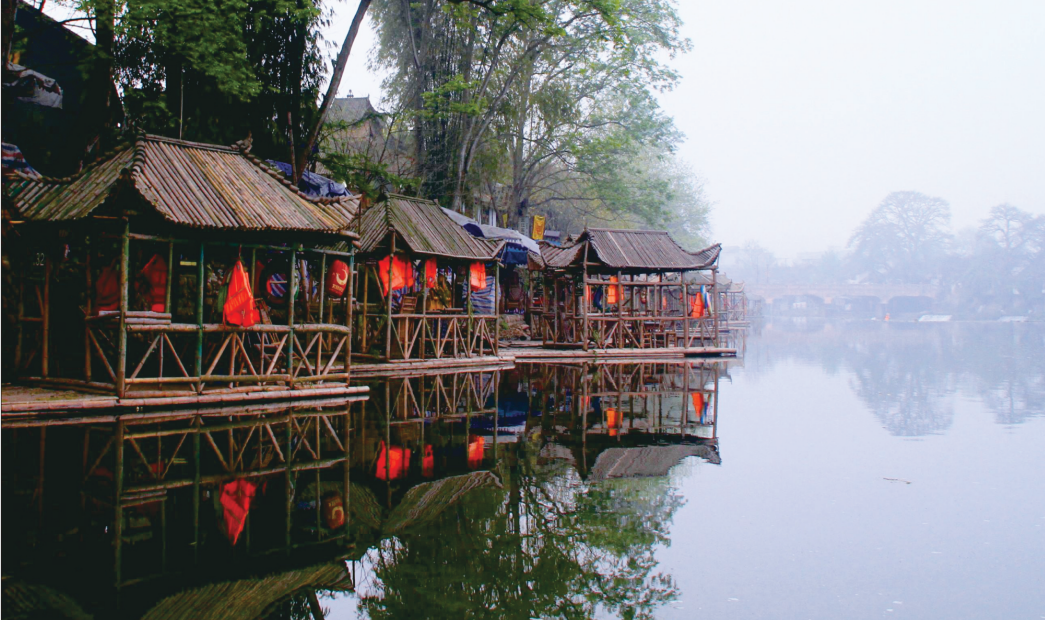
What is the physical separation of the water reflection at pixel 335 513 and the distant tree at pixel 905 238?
88.9 m

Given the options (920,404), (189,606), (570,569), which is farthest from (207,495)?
(920,404)

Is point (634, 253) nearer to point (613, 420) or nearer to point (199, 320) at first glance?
point (613, 420)

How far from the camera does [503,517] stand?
6.11 meters

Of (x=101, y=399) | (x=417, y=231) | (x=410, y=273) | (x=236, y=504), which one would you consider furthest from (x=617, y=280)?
(x=236, y=504)

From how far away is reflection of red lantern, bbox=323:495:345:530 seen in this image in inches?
228

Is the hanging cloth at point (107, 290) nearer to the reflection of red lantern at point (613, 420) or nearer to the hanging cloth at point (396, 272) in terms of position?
the hanging cloth at point (396, 272)

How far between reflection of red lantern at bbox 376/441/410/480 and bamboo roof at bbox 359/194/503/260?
334 inches

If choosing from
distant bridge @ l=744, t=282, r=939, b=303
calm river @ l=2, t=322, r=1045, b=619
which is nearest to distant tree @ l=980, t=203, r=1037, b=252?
distant bridge @ l=744, t=282, r=939, b=303

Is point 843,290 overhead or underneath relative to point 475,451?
overhead

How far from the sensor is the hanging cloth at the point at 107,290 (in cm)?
1127

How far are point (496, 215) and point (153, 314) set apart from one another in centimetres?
2458

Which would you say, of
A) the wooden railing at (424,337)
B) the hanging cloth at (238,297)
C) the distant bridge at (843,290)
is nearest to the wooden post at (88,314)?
the hanging cloth at (238,297)

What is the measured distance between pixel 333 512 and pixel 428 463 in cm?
198

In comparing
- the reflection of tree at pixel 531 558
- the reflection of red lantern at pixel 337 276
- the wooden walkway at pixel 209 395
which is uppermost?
the reflection of red lantern at pixel 337 276
